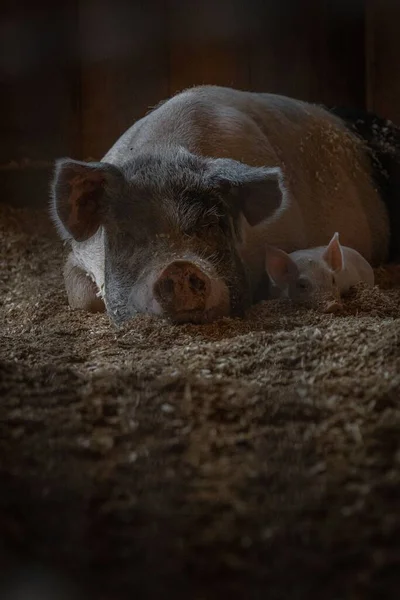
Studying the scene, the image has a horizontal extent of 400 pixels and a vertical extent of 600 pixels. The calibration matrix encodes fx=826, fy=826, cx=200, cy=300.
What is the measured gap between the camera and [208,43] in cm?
492

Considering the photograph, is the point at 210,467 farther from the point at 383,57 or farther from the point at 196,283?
the point at 383,57

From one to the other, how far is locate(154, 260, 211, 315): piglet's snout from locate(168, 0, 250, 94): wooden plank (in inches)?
101

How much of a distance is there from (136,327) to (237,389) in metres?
0.87

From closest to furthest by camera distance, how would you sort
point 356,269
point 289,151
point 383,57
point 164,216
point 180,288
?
point 180,288, point 164,216, point 356,269, point 289,151, point 383,57

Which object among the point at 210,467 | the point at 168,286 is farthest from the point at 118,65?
the point at 210,467

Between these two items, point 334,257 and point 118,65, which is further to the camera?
point 118,65

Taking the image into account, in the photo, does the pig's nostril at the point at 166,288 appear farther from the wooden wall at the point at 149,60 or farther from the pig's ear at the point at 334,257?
the wooden wall at the point at 149,60

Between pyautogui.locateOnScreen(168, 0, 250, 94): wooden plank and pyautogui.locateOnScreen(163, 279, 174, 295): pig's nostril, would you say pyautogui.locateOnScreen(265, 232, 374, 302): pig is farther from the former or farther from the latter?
pyautogui.locateOnScreen(168, 0, 250, 94): wooden plank

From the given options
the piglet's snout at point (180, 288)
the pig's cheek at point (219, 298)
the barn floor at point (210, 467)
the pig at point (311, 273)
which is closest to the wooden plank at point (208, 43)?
the pig at point (311, 273)

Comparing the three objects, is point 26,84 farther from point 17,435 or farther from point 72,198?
point 17,435

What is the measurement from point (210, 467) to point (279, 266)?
6.03ft

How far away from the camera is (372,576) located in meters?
1.18

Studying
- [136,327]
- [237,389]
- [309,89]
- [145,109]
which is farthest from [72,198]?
[309,89]

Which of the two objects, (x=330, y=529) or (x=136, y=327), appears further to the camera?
(x=136, y=327)
